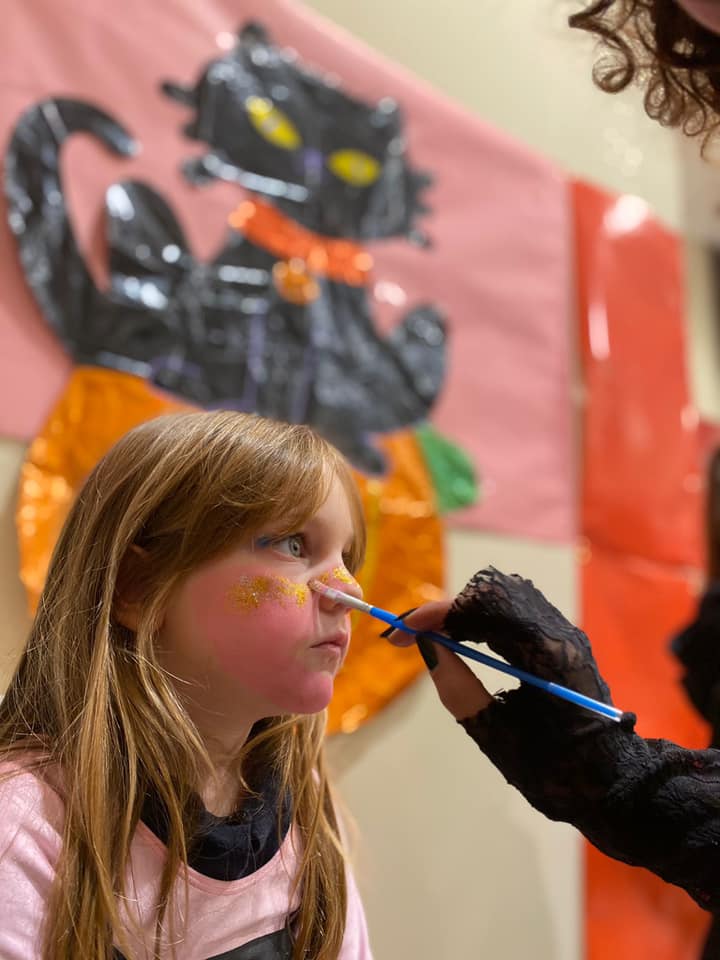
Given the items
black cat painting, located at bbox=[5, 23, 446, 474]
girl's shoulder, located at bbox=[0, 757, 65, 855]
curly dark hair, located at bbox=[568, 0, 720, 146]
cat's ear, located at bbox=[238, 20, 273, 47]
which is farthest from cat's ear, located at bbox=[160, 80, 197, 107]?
girl's shoulder, located at bbox=[0, 757, 65, 855]

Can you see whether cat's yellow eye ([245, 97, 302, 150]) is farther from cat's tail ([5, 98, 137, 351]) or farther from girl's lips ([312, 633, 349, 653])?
girl's lips ([312, 633, 349, 653])

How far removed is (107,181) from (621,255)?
36.9 inches

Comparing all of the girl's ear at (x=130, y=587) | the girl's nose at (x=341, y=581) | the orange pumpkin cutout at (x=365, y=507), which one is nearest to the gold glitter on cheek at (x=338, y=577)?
the girl's nose at (x=341, y=581)

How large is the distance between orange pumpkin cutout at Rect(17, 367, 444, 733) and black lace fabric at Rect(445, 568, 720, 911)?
0.34 metres

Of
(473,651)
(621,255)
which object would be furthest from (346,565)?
(621,255)

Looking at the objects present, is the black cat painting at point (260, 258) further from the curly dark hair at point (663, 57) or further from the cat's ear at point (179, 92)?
the curly dark hair at point (663, 57)

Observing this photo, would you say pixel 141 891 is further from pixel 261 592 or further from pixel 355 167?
pixel 355 167

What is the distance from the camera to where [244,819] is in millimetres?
740

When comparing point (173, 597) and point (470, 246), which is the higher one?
point (173, 597)

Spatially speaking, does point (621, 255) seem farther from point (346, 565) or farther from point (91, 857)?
point (91, 857)

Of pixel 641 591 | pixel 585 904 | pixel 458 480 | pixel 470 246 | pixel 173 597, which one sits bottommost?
pixel 585 904

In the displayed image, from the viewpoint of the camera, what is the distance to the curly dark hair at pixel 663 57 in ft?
2.74

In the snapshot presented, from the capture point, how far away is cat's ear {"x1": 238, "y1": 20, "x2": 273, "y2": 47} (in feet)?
4.17

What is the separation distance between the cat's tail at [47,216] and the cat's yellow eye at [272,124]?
0.25 meters
